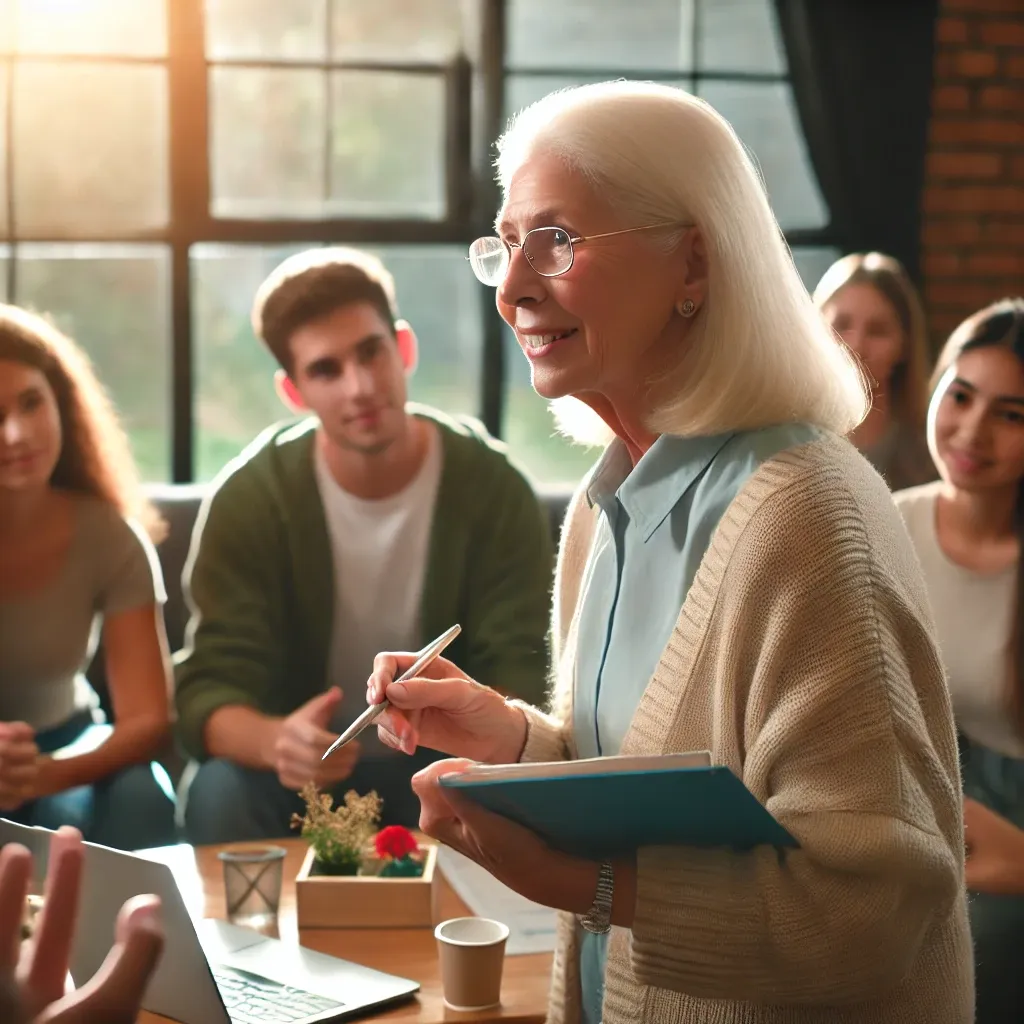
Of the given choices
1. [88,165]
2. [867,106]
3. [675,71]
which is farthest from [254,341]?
[867,106]

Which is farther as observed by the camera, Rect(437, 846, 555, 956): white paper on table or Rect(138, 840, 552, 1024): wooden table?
Rect(437, 846, 555, 956): white paper on table

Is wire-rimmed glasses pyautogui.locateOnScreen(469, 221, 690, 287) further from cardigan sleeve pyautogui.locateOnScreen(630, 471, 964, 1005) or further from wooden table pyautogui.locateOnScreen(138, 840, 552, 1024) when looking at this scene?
wooden table pyautogui.locateOnScreen(138, 840, 552, 1024)

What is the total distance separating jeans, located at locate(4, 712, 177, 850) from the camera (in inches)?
90.3

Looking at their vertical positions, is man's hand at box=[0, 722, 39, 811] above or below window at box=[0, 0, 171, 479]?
below

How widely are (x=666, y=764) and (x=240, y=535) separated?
5.80ft

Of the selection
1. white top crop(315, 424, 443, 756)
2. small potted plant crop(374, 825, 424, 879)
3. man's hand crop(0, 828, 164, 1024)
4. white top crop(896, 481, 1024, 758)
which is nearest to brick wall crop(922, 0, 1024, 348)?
white top crop(896, 481, 1024, 758)

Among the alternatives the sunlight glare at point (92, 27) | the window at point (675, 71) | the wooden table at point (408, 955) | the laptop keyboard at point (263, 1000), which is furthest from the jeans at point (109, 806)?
the sunlight glare at point (92, 27)

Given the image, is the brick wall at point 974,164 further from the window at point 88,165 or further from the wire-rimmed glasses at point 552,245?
the wire-rimmed glasses at point 552,245

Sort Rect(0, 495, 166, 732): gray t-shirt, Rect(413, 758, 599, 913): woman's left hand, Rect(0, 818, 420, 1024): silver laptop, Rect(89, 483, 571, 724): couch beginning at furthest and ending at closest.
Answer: Rect(89, 483, 571, 724): couch
Rect(0, 495, 166, 732): gray t-shirt
Rect(0, 818, 420, 1024): silver laptop
Rect(413, 758, 599, 913): woman's left hand

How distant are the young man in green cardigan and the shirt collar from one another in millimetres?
1242

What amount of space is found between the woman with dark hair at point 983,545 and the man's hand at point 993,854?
0.12 m

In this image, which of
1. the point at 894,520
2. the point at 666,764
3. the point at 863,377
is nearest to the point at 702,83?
the point at 863,377

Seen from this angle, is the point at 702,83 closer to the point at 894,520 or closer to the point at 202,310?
the point at 202,310

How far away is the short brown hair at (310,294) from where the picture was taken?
257cm
